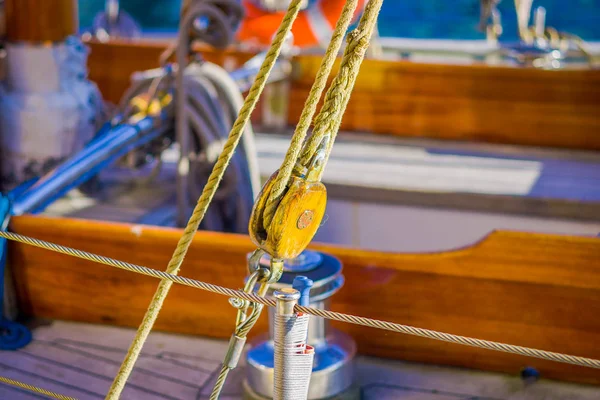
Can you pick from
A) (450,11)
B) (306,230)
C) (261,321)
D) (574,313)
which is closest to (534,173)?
(574,313)

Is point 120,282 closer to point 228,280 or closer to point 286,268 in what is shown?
point 228,280

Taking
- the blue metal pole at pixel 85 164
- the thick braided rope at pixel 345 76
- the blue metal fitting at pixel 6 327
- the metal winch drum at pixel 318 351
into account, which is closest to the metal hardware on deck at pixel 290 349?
the thick braided rope at pixel 345 76

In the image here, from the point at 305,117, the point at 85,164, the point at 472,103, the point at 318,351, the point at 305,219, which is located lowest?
the point at 472,103

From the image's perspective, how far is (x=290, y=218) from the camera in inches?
37.0

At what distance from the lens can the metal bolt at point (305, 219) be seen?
95 cm

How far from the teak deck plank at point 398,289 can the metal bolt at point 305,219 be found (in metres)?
0.50

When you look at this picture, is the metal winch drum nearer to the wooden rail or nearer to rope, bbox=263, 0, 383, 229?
rope, bbox=263, 0, 383, 229

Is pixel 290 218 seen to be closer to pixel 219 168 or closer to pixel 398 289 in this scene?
pixel 219 168

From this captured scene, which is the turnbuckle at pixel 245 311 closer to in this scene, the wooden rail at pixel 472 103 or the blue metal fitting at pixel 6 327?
the blue metal fitting at pixel 6 327

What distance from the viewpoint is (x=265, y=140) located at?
323 centimetres

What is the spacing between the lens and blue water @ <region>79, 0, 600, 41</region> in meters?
11.9

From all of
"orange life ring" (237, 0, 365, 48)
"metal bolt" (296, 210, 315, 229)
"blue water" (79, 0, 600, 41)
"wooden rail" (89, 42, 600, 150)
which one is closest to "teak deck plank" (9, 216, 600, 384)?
"metal bolt" (296, 210, 315, 229)

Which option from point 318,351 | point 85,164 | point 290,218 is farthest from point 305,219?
point 85,164

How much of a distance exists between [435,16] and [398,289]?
42.0 ft
